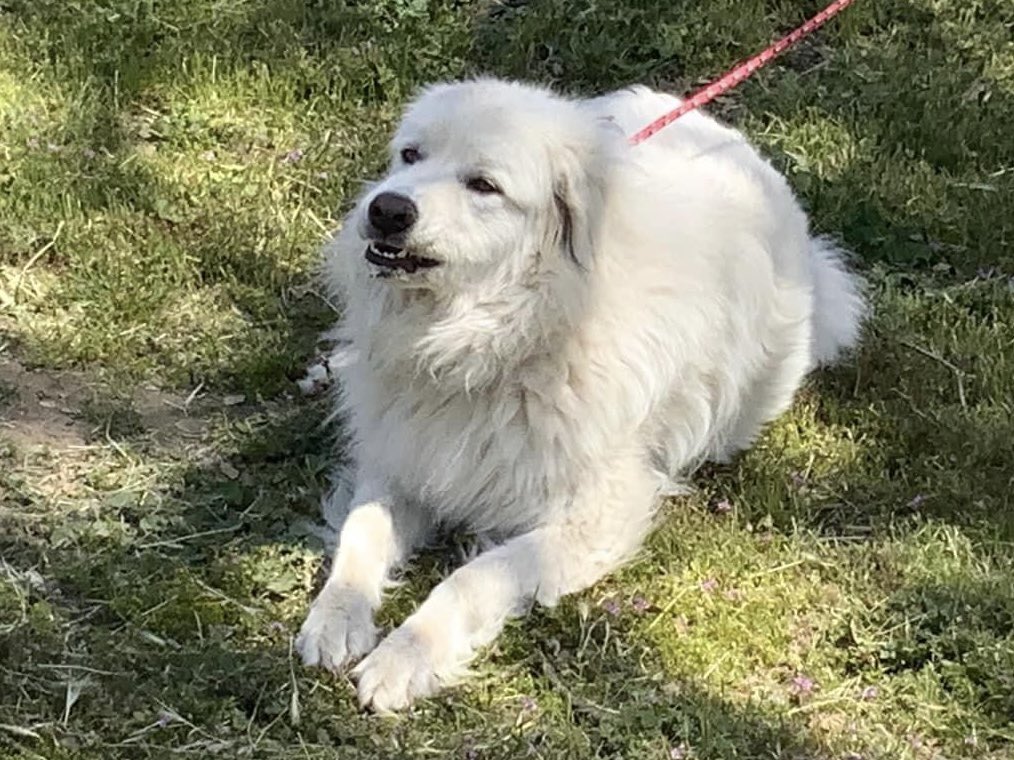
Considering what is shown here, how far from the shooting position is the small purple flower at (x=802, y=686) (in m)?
3.52

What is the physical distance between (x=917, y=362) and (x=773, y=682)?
1665 millimetres

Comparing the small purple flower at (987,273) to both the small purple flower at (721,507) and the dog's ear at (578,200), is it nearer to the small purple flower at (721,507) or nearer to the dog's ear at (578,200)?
the small purple flower at (721,507)

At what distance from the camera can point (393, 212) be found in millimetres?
3545

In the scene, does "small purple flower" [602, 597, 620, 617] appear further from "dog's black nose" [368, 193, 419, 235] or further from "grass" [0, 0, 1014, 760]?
"dog's black nose" [368, 193, 419, 235]

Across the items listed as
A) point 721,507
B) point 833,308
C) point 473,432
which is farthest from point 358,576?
point 833,308

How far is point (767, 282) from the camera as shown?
441 cm

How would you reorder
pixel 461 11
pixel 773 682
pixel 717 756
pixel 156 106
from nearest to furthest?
pixel 717 756
pixel 773 682
pixel 156 106
pixel 461 11

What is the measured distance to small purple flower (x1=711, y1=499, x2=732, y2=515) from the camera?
13.8 ft

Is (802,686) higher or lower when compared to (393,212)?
lower

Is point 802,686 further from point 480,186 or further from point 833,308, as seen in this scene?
point 833,308

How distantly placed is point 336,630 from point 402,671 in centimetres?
21

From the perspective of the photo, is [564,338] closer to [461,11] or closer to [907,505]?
[907,505]

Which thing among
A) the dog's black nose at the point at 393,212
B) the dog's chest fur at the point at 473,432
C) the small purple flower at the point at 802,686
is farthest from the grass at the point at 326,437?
the dog's black nose at the point at 393,212

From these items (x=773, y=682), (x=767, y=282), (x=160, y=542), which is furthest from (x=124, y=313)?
(x=773, y=682)
